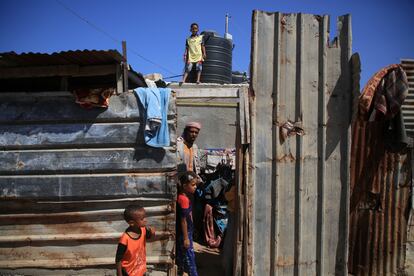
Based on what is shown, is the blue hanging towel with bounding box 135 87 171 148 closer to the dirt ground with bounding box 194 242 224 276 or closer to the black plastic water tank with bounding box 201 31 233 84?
the dirt ground with bounding box 194 242 224 276

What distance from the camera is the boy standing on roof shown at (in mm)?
10367

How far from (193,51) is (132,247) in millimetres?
7904

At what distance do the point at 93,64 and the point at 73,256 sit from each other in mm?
2301

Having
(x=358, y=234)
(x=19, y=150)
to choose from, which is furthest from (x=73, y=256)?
(x=358, y=234)

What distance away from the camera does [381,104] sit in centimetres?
416

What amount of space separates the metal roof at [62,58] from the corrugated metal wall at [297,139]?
5.42 feet

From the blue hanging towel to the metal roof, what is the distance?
52 centimetres

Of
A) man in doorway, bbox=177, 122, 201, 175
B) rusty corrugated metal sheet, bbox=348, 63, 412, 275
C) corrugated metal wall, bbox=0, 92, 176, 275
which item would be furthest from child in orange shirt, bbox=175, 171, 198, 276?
rusty corrugated metal sheet, bbox=348, 63, 412, 275

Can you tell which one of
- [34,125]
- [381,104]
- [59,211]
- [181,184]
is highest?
[381,104]

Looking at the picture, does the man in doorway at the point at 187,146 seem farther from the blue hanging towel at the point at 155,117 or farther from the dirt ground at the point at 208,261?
the dirt ground at the point at 208,261

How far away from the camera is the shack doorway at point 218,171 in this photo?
3992 millimetres

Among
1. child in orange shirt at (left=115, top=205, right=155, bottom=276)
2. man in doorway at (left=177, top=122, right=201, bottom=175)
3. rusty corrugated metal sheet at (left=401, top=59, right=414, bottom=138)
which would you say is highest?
rusty corrugated metal sheet at (left=401, top=59, right=414, bottom=138)

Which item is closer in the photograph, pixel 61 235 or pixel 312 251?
pixel 312 251

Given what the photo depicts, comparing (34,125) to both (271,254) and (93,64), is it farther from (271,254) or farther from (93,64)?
(271,254)
